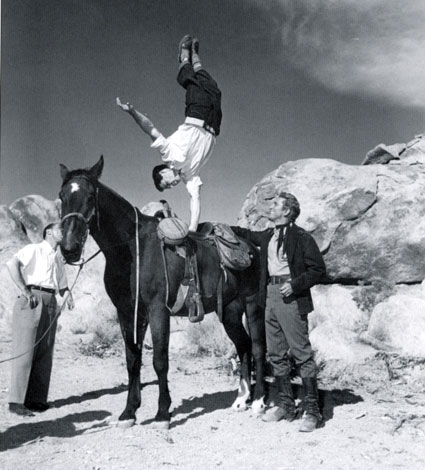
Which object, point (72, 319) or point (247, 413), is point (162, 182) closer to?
point (247, 413)

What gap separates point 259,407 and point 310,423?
0.87 m

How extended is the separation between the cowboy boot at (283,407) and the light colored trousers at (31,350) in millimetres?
2658

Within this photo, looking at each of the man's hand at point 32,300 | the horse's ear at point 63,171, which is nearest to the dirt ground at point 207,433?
the man's hand at point 32,300

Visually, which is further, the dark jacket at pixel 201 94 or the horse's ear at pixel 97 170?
the dark jacket at pixel 201 94

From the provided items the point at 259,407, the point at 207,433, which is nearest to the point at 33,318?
the point at 207,433

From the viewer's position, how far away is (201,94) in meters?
5.51

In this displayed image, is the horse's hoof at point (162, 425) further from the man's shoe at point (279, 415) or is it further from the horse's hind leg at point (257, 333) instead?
the horse's hind leg at point (257, 333)

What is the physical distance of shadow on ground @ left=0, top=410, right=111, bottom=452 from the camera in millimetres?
4508

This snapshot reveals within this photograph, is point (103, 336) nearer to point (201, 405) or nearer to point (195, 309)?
point (201, 405)

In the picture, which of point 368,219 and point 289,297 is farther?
point 368,219

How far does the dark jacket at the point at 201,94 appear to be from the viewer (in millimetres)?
5500

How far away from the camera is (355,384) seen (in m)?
6.33

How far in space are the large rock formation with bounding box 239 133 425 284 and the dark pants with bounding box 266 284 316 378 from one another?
15.1 feet

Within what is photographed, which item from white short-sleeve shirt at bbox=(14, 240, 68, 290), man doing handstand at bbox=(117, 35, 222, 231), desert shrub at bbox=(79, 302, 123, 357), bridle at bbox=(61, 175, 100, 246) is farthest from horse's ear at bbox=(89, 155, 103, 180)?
desert shrub at bbox=(79, 302, 123, 357)
